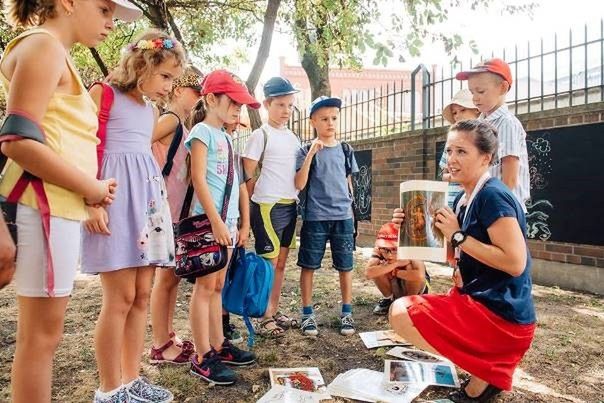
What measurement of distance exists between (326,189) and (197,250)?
1.31 metres

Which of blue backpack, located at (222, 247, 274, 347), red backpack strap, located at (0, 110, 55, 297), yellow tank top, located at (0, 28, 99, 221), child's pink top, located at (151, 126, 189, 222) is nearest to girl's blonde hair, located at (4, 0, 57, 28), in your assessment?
yellow tank top, located at (0, 28, 99, 221)

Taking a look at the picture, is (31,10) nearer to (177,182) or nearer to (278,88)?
(177,182)

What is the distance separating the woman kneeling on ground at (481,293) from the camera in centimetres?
226

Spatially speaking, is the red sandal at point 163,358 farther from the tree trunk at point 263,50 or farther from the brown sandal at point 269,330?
the tree trunk at point 263,50

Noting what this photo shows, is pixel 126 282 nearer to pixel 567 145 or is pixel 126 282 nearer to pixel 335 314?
pixel 335 314

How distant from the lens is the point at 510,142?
287 centimetres

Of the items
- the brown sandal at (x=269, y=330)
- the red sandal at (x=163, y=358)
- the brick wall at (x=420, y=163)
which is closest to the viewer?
the red sandal at (x=163, y=358)

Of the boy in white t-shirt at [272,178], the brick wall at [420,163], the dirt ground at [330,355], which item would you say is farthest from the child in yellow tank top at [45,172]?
the brick wall at [420,163]

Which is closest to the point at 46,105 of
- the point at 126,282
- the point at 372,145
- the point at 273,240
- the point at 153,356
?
the point at 126,282

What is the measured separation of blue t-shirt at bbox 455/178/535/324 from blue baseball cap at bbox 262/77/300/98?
1706 mm

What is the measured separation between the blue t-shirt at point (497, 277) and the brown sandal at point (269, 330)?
1591 millimetres

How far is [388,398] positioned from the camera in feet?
8.06

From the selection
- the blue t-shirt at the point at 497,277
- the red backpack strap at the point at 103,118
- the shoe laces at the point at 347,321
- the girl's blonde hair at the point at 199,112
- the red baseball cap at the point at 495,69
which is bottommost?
the shoe laces at the point at 347,321

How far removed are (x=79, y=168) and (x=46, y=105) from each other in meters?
0.24
